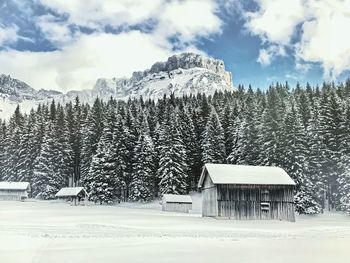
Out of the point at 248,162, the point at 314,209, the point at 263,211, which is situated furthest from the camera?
the point at 248,162

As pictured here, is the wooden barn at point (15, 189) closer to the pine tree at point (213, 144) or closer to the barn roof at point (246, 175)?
the pine tree at point (213, 144)

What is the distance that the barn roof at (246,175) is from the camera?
1853 inches

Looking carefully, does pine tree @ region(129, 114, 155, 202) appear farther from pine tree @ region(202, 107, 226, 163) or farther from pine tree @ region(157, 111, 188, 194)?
pine tree @ region(202, 107, 226, 163)

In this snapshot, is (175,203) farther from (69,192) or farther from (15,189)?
(15,189)

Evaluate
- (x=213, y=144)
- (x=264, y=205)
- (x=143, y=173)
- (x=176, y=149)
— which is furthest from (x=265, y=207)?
(x=213, y=144)

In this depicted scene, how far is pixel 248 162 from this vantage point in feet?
224

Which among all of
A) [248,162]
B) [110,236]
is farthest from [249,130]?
[110,236]

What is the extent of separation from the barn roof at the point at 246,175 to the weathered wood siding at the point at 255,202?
0.60 metres

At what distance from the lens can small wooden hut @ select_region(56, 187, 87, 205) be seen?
249ft

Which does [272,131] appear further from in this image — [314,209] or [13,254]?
[13,254]

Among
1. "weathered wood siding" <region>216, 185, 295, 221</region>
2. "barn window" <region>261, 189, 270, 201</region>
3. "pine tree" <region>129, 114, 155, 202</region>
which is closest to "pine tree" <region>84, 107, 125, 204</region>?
"pine tree" <region>129, 114, 155, 202</region>

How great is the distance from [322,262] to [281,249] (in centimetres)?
399

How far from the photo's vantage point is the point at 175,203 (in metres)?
66.3

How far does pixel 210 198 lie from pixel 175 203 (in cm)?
1838
